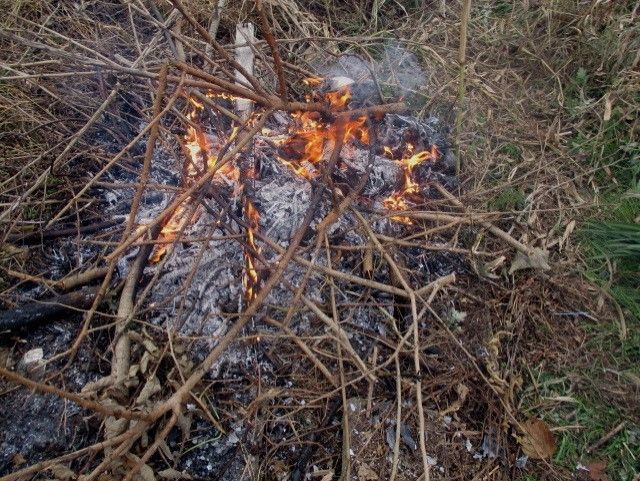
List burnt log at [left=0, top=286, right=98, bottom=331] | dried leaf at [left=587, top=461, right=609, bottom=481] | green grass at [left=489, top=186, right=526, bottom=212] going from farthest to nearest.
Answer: green grass at [left=489, top=186, right=526, bottom=212] → burnt log at [left=0, top=286, right=98, bottom=331] → dried leaf at [left=587, top=461, right=609, bottom=481]

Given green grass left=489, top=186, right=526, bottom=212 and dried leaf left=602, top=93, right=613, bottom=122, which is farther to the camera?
dried leaf left=602, top=93, right=613, bottom=122

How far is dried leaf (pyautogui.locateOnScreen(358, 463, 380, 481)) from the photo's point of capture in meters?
2.27

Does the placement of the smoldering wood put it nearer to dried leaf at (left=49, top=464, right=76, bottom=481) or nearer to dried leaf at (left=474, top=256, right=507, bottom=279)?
dried leaf at (left=49, top=464, right=76, bottom=481)

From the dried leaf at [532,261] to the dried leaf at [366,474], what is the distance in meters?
1.40

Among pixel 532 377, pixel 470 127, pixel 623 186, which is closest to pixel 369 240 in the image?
pixel 532 377

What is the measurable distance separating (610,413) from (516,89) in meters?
2.56

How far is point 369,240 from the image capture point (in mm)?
2816

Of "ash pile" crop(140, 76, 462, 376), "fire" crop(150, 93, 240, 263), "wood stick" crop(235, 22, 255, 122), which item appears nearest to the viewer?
"ash pile" crop(140, 76, 462, 376)

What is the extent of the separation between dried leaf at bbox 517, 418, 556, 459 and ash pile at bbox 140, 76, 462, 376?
0.84 meters

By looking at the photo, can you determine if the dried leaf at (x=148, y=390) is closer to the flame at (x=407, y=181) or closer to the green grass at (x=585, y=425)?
the flame at (x=407, y=181)

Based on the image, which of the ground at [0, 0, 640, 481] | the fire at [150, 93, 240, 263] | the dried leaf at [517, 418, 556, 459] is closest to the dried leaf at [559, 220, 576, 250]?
the ground at [0, 0, 640, 481]

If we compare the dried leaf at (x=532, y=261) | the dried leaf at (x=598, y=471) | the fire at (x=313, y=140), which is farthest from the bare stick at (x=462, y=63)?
the dried leaf at (x=598, y=471)

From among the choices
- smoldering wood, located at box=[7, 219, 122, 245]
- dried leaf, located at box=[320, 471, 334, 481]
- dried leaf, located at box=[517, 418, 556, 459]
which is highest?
smoldering wood, located at box=[7, 219, 122, 245]

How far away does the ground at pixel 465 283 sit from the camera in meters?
2.37
